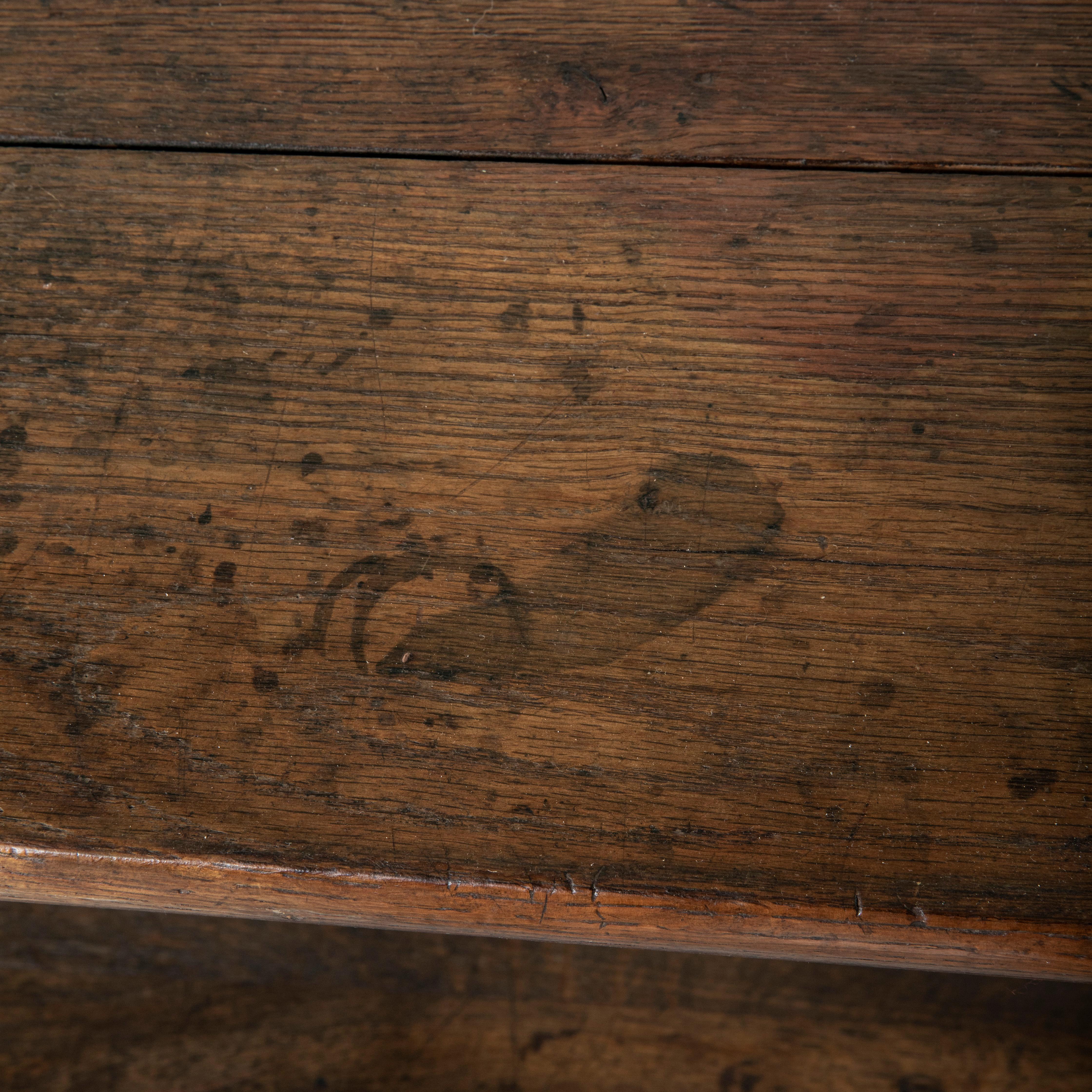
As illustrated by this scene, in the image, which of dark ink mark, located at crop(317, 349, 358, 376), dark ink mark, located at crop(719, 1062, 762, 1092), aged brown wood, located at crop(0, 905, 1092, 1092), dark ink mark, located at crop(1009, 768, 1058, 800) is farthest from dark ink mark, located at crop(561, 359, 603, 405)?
dark ink mark, located at crop(719, 1062, 762, 1092)

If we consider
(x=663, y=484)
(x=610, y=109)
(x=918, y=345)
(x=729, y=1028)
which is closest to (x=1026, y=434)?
(x=918, y=345)

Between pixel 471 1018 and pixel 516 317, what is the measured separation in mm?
867

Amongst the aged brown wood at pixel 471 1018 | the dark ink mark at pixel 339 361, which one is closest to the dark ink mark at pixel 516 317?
the dark ink mark at pixel 339 361

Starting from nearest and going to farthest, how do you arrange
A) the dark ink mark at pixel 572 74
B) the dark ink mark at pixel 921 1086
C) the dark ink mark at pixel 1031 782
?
1. the dark ink mark at pixel 1031 782
2. the dark ink mark at pixel 572 74
3. the dark ink mark at pixel 921 1086

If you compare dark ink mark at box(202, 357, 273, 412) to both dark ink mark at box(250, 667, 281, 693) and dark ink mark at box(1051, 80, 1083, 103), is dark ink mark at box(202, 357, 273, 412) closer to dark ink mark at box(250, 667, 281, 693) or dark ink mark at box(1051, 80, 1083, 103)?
dark ink mark at box(250, 667, 281, 693)

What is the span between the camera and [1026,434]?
654 mm

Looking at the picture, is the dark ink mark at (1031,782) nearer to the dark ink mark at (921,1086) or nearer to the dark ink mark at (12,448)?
the dark ink mark at (921,1086)

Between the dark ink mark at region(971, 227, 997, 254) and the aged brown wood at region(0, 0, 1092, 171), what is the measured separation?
0.20 feet

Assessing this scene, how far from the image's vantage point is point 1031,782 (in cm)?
62

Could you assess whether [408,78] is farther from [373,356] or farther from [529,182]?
[373,356]

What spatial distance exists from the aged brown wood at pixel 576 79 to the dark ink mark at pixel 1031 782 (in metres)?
0.49

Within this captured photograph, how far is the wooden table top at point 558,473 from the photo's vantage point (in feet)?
2.04

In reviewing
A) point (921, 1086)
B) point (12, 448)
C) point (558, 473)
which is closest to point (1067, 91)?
point (558, 473)

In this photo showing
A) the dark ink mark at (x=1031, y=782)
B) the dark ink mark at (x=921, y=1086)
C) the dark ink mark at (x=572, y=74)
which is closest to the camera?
the dark ink mark at (x=1031, y=782)
